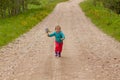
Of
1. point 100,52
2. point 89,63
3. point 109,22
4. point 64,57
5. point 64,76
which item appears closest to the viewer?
point 64,76

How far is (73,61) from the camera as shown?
14805 mm

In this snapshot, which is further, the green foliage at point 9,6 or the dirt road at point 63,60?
the green foliage at point 9,6

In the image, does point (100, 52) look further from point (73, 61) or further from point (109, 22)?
point (109, 22)

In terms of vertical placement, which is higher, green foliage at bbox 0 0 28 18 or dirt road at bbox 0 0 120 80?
green foliage at bbox 0 0 28 18

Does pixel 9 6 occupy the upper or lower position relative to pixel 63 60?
upper

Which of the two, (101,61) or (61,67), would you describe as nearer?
(61,67)

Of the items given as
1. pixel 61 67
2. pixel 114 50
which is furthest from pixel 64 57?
pixel 114 50

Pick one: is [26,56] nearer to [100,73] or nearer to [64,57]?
[64,57]

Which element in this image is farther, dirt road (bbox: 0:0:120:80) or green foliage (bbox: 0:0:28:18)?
green foliage (bbox: 0:0:28:18)

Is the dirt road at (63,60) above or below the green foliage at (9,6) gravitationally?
below

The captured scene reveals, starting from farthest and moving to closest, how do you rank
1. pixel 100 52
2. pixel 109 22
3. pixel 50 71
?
pixel 109 22 → pixel 100 52 → pixel 50 71

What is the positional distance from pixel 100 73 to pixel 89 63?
6.27ft

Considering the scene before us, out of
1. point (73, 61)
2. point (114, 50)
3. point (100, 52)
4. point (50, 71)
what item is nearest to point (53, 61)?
point (73, 61)

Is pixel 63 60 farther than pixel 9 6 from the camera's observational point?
No
